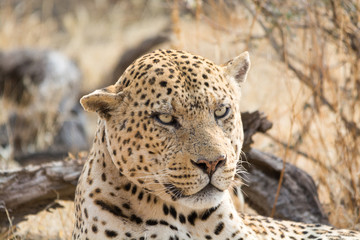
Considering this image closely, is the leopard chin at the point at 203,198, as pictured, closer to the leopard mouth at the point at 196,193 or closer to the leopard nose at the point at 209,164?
the leopard mouth at the point at 196,193

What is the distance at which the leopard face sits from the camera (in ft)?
11.8

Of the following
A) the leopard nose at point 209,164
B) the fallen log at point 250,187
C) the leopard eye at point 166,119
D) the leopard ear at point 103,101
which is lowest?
the fallen log at point 250,187

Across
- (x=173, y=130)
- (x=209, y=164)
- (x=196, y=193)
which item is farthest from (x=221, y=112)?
(x=196, y=193)

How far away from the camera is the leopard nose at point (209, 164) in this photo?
11.6 ft

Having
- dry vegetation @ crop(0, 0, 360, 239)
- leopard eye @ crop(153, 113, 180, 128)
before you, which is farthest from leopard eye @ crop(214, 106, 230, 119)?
dry vegetation @ crop(0, 0, 360, 239)

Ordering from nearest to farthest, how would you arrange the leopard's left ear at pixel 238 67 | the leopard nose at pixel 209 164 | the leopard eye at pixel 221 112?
Result: the leopard nose at pixel 209 164 < the leopard eye at pixel 221 112 < the leopard's left ear at pixel 238 67

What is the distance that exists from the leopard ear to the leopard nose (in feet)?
2.17

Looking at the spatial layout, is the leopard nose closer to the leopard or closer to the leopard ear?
the leopard

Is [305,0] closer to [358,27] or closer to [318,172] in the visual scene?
[358,27]

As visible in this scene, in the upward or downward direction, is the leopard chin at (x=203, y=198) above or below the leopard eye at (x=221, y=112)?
below

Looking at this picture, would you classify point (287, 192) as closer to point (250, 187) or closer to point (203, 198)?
point (250, 187)

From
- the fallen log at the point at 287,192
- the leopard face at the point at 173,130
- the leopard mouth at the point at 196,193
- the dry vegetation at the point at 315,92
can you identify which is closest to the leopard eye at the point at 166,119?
the leopard face at the point at 173,130

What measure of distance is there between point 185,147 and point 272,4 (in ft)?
11.7

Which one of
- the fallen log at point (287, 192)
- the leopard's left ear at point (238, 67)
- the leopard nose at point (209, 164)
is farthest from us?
the fallen log at point (287, 192)
